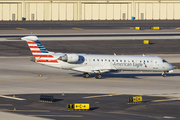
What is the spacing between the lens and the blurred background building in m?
143

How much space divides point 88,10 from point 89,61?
96.0 m

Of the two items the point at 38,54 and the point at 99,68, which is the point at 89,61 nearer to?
the point at 99,68

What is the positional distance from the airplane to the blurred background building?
9202cm

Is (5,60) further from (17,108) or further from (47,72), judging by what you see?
(17,108)

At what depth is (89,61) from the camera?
53875 millimetres

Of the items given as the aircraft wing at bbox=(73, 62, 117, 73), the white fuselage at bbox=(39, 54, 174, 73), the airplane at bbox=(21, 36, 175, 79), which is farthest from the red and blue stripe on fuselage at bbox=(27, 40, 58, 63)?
the aircraft wing at bbox=(73, 62, 117, 73)

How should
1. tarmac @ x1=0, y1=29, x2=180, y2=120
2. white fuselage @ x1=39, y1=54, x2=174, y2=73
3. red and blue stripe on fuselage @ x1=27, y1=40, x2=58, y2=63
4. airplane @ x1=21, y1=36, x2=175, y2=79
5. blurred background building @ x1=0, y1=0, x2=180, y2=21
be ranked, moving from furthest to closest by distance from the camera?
blurred background building @ x1=0, y1=0, x2=180, y2=21
white fuselage @ x1=39, y1=54, x2=174, y2=73
airplane @ x1=21, y1=36, x2=175, y2=79
red and blue stripe on fuselage @ x1=27, y1=40, x2=58, y2=63
tarmac @ x1=0, y1=29, x2=180, y2=120

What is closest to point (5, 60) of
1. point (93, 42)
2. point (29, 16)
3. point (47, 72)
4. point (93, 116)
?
point (47, 72)

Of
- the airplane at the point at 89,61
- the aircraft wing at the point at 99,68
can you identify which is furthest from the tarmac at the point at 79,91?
the airplane at the point at 89,61

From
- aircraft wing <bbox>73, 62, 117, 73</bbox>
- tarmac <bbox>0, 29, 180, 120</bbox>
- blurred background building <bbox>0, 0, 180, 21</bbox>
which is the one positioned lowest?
tarmac <bbox>0, 29, 180, 120</bbox>

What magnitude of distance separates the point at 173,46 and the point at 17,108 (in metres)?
64.2

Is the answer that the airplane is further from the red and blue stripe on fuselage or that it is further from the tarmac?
the tarmac

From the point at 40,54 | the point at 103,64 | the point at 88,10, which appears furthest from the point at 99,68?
the point at 88,10

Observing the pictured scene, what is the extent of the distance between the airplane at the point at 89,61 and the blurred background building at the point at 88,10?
302ft
